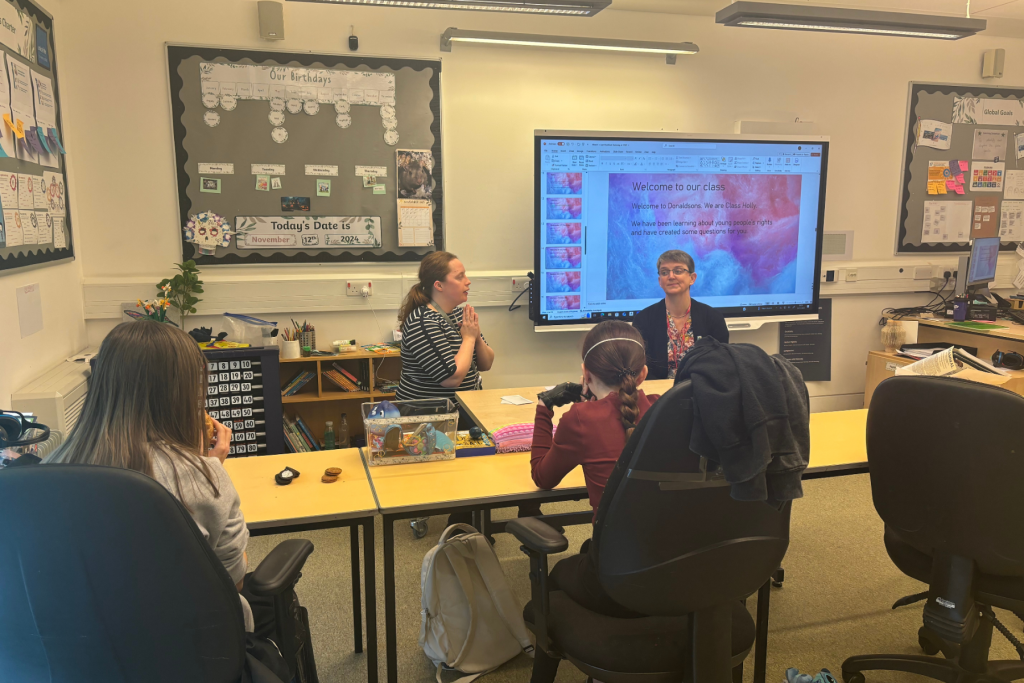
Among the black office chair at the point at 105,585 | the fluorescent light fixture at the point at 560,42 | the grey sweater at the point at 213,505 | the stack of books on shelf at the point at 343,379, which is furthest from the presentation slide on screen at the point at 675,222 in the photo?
the black office chair at the point at 105,585

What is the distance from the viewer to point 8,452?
57.4 inches

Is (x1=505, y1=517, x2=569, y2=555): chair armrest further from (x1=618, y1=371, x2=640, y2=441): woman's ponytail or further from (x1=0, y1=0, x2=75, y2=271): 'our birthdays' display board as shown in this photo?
(x1=0, y1=0, x2=75, y2=271): 'our birthdays' display board

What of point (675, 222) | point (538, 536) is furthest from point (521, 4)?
point (538, 536)

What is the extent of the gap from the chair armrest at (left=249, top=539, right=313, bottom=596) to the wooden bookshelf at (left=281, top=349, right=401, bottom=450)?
229 cm

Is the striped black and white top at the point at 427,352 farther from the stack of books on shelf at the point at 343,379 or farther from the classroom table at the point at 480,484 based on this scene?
the stack of books on shelf at the point at 343,379

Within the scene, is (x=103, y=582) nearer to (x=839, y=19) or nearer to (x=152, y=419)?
(x=152, y=419)

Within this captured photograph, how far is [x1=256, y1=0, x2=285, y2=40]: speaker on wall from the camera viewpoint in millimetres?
3531

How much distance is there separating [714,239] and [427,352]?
214 cm

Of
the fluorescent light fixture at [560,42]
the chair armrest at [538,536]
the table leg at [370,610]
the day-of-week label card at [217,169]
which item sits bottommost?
the table leg at [370,610]

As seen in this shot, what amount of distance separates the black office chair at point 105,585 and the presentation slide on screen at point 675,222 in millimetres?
3019

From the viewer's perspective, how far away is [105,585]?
1.01m

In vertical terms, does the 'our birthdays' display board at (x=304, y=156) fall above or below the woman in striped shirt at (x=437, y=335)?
above

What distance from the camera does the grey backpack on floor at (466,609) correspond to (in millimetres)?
2037

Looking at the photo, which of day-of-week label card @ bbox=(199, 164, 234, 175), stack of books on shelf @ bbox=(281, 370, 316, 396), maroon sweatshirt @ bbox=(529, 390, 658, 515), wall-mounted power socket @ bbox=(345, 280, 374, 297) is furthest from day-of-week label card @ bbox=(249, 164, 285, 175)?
maroon sweatshirt @ bbox=(529, 390, 658, 515)
